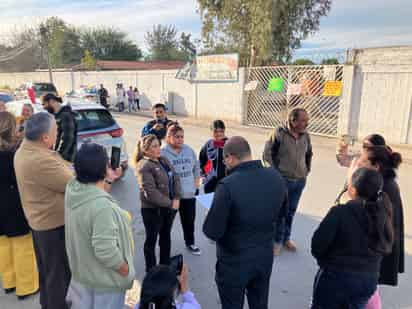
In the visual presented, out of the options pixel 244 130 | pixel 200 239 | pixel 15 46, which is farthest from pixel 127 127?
pixel 15 46

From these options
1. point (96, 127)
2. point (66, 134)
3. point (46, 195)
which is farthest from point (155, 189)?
point (96, 127)

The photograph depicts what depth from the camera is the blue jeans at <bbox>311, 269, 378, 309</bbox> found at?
2082mm

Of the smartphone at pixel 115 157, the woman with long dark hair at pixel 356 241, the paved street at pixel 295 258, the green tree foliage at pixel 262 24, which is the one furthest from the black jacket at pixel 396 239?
the green tree foliage at pixel 262 24

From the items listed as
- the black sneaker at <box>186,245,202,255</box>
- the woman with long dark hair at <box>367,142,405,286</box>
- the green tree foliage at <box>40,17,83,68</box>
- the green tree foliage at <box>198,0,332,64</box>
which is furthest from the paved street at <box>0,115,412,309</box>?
the green tree foliage at <box>40,17,83,68</box>

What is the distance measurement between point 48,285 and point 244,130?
34.7ft

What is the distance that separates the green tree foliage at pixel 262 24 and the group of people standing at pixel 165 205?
14.3 metres

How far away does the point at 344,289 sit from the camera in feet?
6.97

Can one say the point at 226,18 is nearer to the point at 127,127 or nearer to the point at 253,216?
the point at 127,127

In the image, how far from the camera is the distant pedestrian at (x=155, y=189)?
2926mm

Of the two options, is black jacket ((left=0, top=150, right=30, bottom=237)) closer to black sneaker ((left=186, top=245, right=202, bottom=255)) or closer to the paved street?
the paved street

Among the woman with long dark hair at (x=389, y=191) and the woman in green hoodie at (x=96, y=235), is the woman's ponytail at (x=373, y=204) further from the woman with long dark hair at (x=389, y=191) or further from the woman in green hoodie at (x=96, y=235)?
the woman in green hoodie at (x=96, y=235)

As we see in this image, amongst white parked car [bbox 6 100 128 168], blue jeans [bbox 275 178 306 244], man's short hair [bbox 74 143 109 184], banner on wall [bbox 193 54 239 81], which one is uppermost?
banner on wall [bbox 193 54 239 81]

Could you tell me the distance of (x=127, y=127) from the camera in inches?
508

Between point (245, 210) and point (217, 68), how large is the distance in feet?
42.8
